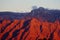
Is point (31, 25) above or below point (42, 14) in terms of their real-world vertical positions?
below

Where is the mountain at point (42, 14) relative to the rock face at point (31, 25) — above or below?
above

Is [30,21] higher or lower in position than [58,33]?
higher

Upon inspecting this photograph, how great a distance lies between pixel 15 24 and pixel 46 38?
848 millimetres

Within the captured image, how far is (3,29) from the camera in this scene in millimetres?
3545

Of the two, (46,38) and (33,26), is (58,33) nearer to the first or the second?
(46,38)

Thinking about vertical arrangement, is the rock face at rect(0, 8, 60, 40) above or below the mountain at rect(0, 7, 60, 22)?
below

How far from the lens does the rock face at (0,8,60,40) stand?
3361mm

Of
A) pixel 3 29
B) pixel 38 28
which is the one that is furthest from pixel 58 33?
pixel 3 29

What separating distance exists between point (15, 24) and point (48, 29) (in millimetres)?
Result: 833

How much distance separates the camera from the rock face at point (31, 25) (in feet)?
11.0

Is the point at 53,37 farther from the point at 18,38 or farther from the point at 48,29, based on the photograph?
the point at 18,38

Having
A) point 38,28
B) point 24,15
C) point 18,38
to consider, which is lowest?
point 18,38

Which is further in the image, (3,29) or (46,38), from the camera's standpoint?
(3,29)

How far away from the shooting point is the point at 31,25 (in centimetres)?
345
